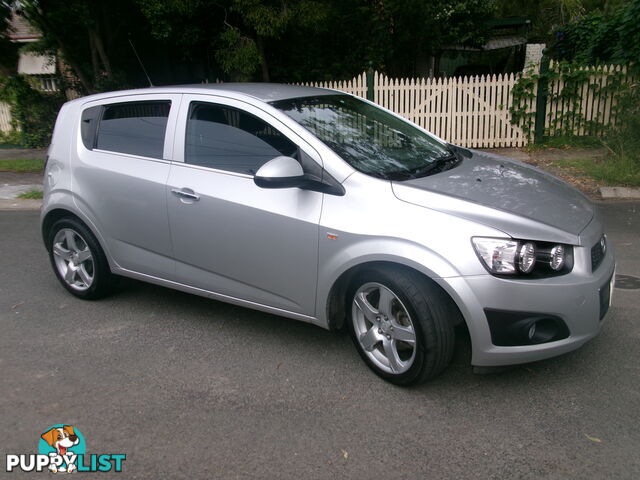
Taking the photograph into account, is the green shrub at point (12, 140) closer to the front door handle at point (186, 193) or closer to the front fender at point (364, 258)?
the front door handle at point (186, 193)

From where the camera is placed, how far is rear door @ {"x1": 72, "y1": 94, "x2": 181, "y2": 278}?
4359 mm

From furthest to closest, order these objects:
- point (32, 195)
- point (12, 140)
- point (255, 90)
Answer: point (12, 140) < point (32, 195) < point (255, 90)

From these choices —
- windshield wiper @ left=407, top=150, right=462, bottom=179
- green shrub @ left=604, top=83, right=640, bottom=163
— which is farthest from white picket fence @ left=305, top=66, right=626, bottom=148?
windshield wiper @ left=407, top=150, right=462, bottom=179

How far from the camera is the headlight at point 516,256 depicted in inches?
124

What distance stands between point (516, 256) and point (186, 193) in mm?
2244

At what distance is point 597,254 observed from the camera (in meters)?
3.47

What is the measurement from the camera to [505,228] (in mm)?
3203

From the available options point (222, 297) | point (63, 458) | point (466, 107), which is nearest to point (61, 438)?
point (63, 458)

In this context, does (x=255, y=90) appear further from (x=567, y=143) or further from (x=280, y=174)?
(x=567, y=143)

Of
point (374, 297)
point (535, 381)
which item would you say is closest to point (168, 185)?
point (374, 297)

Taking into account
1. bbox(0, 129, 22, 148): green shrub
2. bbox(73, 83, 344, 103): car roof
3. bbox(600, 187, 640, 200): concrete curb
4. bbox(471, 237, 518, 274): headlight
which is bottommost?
bbox(0, 129, 22, 148): green shrub

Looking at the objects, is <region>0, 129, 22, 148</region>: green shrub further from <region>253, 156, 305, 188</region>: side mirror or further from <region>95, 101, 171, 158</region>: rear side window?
<region>253, 156, 305, 188</region>: side mirror

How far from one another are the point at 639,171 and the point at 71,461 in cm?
822

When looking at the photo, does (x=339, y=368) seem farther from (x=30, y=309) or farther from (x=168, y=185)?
(x=30, y=309)
